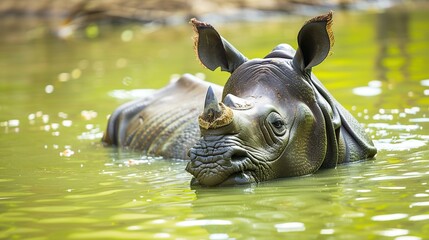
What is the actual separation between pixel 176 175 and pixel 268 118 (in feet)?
3.59

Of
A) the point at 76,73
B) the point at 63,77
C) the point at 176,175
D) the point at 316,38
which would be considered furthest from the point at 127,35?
the point at 316,38

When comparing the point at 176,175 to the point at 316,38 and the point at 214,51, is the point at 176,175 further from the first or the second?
the point at 316,38

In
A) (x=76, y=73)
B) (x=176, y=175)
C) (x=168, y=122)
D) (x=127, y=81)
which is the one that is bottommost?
→ (x=176, y=175)

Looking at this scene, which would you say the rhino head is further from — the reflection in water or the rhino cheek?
the reflection in water

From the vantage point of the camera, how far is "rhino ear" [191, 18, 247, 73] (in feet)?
26.0

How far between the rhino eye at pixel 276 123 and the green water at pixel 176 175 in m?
0.36

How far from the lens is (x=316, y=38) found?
7555mm

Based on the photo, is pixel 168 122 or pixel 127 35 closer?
pixel 168 122

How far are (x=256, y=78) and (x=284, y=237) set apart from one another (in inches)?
93.0

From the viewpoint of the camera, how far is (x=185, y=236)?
5609 mm

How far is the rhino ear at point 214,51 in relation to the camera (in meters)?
7.91

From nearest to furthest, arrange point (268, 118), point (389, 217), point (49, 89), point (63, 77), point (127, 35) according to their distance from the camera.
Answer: point (389, 217), point (268, 118), point (49, 89), point (63, 77), point (127, 35)

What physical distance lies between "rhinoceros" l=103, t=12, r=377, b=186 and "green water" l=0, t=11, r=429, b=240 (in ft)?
0.45

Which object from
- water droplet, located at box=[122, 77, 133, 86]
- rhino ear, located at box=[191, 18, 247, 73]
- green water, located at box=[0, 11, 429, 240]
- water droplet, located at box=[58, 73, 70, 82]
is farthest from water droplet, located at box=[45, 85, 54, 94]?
rhino ear, located at box=[191, 18, 247, 73]
